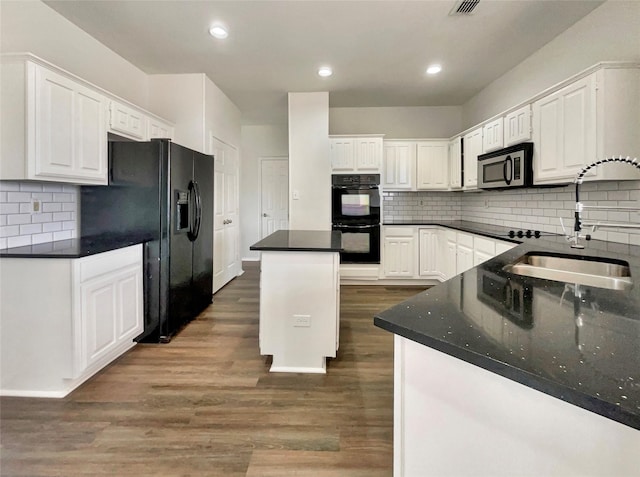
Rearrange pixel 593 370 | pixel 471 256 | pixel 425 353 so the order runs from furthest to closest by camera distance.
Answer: pixel 471 256 → pixel 425 353 → pixel 593 370

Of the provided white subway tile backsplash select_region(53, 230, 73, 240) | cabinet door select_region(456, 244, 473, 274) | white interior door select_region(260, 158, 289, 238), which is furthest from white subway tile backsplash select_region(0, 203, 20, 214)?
white interior door select_region(260, 158, 289, 238)

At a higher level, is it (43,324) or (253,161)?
(253,161)

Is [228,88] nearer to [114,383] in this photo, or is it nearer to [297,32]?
[297,32]

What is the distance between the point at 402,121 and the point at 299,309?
4.05 m

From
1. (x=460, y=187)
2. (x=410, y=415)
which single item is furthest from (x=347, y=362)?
(x=460, y=187)

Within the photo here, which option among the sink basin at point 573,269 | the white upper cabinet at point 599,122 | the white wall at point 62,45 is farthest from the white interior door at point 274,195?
the sink basin at point 573,269

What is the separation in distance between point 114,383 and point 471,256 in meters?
3.41

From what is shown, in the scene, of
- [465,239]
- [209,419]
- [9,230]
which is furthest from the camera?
[465,239]

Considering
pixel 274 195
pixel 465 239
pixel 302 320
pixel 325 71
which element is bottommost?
pixel 302 320

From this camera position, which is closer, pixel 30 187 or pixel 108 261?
pixel 108 261

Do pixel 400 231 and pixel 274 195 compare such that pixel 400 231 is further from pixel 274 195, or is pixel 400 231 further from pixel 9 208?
pixel 9 208

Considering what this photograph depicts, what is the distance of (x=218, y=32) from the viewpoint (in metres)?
3.02

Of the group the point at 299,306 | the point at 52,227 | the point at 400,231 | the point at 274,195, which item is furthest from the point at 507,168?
the point at 274,195

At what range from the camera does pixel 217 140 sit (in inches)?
176
